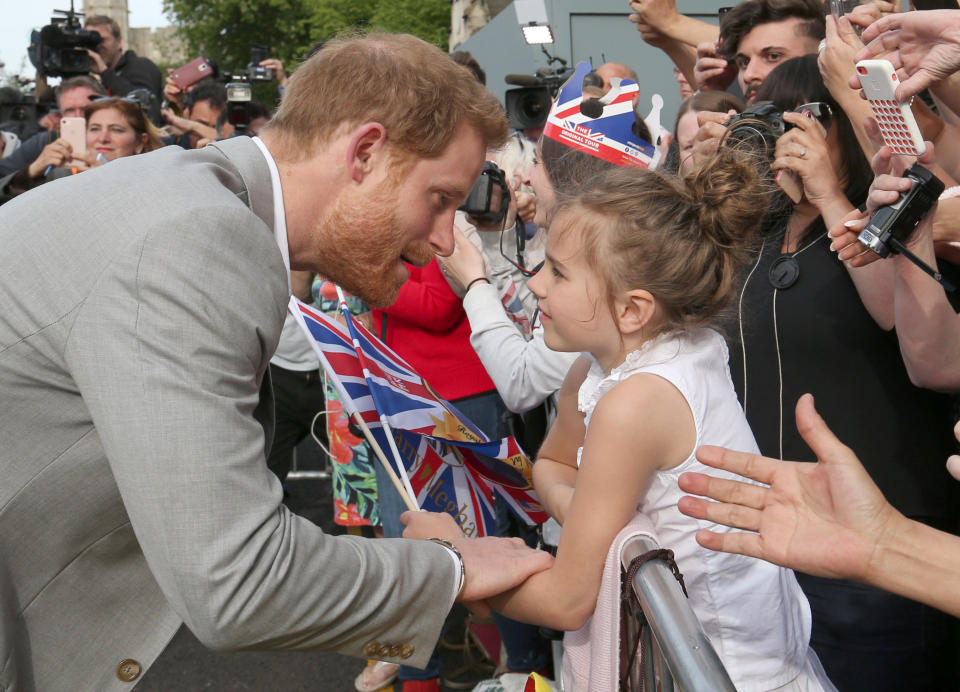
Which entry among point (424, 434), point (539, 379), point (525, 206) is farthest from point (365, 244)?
point (525, 206)

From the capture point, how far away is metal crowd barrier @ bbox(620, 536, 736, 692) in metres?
1.19

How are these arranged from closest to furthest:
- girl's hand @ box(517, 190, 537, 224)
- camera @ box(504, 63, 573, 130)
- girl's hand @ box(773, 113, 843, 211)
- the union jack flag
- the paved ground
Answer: girl's hand @ box(773, 113, 843, 211) → the union jack flag → girl's hand @ box(517, 190, 537, 224) → the paved ground → camera @ box(504, 63, 573, 130)

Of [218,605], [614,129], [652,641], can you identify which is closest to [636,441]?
[652,641]

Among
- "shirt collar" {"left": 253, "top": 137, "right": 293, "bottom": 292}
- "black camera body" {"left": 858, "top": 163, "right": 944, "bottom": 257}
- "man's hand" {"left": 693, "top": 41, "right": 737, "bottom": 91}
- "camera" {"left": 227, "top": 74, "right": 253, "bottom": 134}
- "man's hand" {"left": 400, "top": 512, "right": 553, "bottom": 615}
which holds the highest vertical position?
"shirt collar" {"left": 253, "top": 137, "right": 293, "bottom": 292}

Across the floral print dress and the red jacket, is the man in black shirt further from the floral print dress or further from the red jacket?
the red jacket

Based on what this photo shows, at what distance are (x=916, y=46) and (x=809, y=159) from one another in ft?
1.27

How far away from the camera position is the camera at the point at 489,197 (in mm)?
3580

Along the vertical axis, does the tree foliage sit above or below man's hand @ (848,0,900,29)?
below

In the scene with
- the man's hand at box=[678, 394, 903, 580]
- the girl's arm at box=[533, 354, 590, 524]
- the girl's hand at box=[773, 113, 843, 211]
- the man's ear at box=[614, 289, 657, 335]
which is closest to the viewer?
the man's hand at box=[678, 394, 903, 580]

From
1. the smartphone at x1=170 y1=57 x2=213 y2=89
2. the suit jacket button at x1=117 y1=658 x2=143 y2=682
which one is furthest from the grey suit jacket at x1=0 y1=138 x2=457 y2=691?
the smartphone at x1=170 y1=57 x2=213 y2=89

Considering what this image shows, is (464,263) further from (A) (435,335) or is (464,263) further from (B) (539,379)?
(B) (539,379)

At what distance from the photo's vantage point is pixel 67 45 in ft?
26.3

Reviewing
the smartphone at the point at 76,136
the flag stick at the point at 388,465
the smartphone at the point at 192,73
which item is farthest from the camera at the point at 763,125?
the smartphone at the point at 192,73

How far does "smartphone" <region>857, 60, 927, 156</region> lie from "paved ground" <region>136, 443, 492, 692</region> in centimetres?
296
